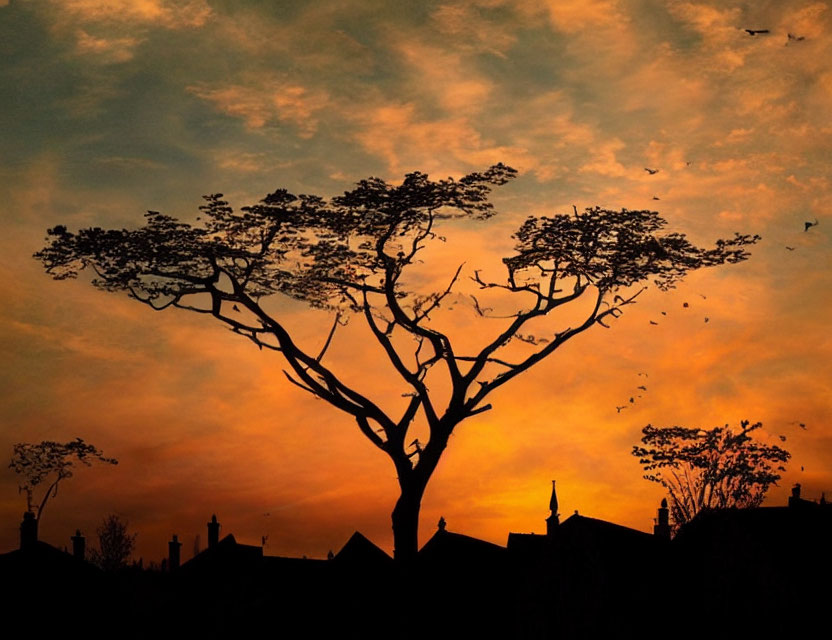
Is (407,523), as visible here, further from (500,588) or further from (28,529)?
(28,529)

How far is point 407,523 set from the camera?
3269 centimetres

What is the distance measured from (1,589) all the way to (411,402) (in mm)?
17736

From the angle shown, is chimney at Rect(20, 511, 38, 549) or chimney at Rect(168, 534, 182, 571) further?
chimney at Rect(168, 534, 182, 571)

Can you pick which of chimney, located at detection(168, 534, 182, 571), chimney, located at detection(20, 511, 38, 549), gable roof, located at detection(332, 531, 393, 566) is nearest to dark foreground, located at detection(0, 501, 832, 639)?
gable roof, located at detection(332, 531, 393, 566)

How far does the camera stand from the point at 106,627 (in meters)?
42.3

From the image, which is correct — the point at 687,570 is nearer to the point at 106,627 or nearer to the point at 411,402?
the point at 411,402

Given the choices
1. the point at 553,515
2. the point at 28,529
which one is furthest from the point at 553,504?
the point at 28,529

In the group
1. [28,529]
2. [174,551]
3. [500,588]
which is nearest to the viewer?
[500,588]

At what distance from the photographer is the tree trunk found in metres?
32.7

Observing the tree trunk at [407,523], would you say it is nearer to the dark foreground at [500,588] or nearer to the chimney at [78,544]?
the dark foreground at [500,588]

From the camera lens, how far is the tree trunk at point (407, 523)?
107 feet

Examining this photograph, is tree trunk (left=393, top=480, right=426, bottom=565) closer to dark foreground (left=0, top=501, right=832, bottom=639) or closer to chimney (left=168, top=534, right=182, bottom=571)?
dark foreground (left=0, top=501, right=832, bottom=639)

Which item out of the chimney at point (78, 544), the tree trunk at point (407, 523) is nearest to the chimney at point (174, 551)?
the chimney at point (78, 544)

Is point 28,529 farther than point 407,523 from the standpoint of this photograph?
Yes
